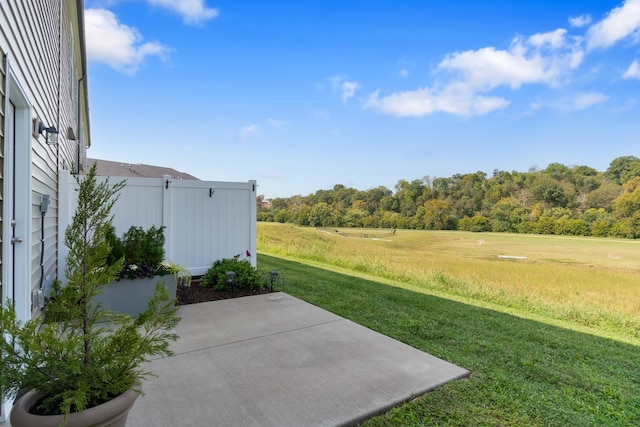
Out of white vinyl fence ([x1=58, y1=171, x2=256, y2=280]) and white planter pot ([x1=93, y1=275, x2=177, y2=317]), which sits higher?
white vinyl fence ([x1=58, y1=171, x2=256, y2=280])

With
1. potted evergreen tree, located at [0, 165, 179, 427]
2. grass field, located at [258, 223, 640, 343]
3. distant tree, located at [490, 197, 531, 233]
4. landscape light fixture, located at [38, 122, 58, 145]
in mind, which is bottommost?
grass field, located at [258, 223, 640, 343]

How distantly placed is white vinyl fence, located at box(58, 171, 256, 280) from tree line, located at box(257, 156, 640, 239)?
9055mm

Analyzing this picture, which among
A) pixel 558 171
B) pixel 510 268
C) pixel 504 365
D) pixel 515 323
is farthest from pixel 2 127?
pixel 558 171

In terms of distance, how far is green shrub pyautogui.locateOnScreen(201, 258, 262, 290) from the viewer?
5480 mm

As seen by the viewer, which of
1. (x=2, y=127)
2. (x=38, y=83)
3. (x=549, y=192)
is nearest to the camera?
(x=2, y=127)

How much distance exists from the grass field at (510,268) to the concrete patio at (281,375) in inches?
121

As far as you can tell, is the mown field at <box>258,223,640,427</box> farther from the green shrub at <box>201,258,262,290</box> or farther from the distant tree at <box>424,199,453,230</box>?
the distant tree at <box>424,199,453,230</box>

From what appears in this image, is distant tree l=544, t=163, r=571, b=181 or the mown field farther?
distant tree l=544, t=163, r=571, b=181

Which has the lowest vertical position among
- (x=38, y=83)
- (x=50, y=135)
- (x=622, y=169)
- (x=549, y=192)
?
(x=549, y=192)

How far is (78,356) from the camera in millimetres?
1456

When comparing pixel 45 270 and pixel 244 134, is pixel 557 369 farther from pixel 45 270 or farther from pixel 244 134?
pixel 244 134

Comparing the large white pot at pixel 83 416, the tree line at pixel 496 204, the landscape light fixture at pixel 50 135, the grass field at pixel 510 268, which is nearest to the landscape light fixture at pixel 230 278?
the landscape light fixture at pixel 50 135

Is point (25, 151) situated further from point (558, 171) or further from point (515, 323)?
point (558, 171)

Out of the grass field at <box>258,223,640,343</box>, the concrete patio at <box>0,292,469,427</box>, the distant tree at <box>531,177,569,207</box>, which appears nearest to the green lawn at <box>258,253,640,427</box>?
the concrete patio at <box>0,292,469,427</box>
